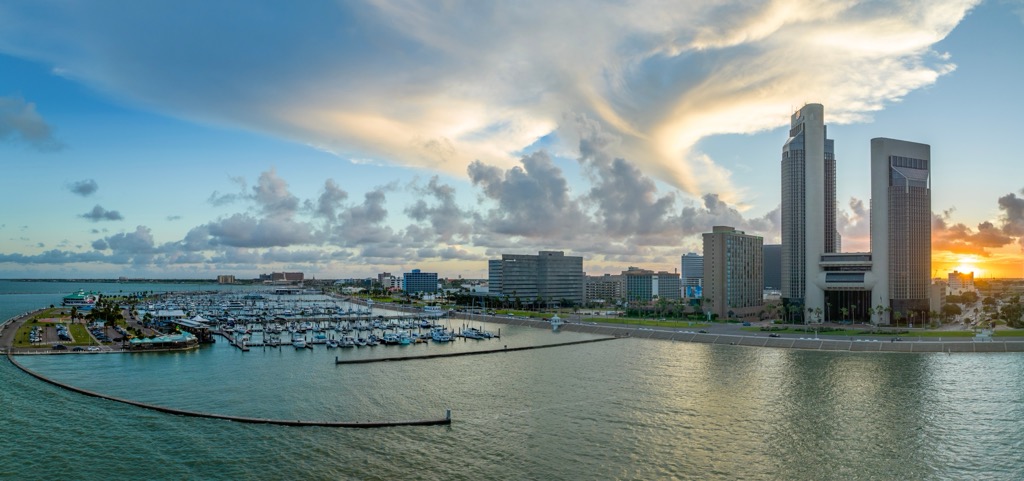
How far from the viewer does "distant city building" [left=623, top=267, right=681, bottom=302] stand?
174 metres

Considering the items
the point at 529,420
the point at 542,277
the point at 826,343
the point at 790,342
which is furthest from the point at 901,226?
the point at 542,277

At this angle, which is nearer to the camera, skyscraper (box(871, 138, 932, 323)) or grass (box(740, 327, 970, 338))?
grass (box(740, 327, 970, 338))

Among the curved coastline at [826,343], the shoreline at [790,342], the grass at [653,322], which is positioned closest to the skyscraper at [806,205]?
the grass at [653,322]

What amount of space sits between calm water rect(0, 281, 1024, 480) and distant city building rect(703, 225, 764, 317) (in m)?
47.5

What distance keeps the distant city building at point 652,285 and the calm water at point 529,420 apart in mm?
123225

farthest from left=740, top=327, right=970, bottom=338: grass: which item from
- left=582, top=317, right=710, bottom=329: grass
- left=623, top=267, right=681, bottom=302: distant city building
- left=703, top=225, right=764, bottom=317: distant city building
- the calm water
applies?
left=623, top=267, right=681, bottom=302: distant city building

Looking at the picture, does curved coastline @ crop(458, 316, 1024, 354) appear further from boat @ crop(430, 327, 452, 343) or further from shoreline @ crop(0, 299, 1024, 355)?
boat @ crop(430, 327, 452, 343)

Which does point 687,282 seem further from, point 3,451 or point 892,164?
point 3,451

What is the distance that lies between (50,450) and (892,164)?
309ft

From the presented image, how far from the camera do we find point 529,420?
102 ft

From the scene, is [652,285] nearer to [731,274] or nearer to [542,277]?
[542,277]

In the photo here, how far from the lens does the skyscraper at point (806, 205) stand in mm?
91312

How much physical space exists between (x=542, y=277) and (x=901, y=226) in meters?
77.6

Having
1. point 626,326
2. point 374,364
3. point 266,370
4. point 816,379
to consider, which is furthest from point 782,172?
point 266,370
